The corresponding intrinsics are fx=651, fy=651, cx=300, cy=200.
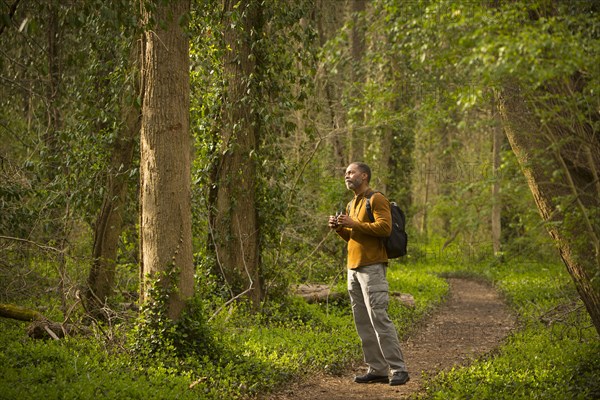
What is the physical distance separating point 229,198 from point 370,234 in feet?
12.0

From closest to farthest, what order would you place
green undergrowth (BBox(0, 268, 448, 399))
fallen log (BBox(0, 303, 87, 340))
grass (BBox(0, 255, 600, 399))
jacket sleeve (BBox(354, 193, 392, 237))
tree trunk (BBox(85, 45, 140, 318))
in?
1. green undergrowth (BBox(0, 268, 448, 399))
2. grass (BBox(0, 255, 600, 399))
3. jacket sleeve (BBox(354, 193, 392, 237))
4. fallen log (BBox(0, 303, 87, 340))
5. tree trunk (BBox(85, 45, 140, 318))

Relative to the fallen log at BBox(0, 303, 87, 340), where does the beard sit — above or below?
above

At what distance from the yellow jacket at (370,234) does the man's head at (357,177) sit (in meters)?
0.17

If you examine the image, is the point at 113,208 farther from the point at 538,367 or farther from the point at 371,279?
the point at 538,367

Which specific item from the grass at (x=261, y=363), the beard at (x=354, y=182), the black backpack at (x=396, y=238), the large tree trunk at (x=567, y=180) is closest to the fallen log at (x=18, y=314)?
the grass at (x=261, y=363)

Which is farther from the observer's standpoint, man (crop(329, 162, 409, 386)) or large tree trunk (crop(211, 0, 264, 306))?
large tree trunk (crop(211, 0, 264, 306))

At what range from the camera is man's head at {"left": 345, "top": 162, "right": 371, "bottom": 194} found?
25.5 feet

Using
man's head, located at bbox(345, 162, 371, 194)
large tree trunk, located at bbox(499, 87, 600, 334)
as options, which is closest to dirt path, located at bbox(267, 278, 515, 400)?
large tree trunk, located at bbox(499, 87, 600, 334)

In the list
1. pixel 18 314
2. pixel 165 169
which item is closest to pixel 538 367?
pixel 165 169

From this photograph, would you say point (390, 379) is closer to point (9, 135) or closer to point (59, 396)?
point (59, 396)

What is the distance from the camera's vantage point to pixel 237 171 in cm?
1050

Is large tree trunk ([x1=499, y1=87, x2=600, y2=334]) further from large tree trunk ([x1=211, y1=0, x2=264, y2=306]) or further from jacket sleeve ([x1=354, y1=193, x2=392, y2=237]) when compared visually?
large tree trunk ([x1=211, y1=0, x2=264, y2=306])

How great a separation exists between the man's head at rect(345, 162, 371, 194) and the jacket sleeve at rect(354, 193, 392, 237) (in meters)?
0.25

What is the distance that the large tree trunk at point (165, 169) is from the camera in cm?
734
